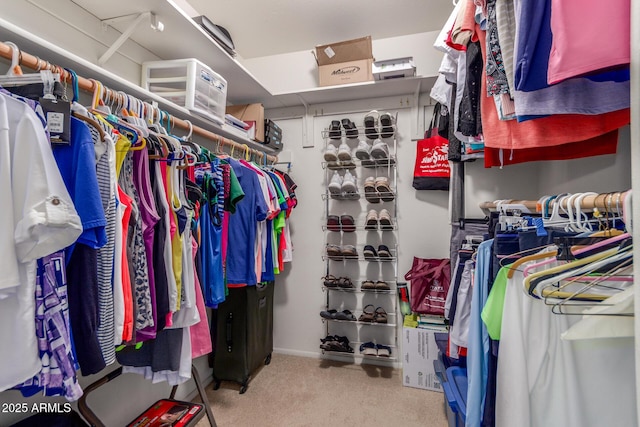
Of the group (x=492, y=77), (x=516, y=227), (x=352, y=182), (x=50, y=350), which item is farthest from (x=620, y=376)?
(x=352, y=182)

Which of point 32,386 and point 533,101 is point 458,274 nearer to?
point 533,101

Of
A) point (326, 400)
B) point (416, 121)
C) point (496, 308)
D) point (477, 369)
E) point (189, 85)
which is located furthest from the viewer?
point (416, 121)

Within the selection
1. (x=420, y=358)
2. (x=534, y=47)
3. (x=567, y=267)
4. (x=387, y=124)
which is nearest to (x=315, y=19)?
(x=387, y=124)

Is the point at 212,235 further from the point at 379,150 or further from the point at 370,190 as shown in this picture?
the point at 379,150

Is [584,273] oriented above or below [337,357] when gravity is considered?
above

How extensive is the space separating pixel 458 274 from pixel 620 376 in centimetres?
98

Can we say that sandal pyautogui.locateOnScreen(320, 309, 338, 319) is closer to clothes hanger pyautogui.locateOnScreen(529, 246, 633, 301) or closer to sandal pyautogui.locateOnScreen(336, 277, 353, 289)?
sandal pyautogui.locateOnScreen(336, 277, 353, 289)

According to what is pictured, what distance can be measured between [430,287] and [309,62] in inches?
81.9

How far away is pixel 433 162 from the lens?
2.30 meters

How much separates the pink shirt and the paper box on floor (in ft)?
6.32

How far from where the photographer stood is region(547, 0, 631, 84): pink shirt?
1.69 feet

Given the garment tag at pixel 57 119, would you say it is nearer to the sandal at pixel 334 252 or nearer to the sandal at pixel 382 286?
the sandal at pixel 334 252

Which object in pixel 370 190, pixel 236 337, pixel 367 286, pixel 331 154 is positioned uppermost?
pixel 331 154

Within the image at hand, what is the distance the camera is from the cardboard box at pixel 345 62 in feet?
7.44
